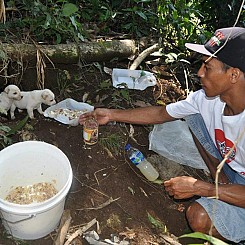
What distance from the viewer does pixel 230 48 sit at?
211 centimetres

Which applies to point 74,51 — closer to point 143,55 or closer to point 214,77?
point 143,55

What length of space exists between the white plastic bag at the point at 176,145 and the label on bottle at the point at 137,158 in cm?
23

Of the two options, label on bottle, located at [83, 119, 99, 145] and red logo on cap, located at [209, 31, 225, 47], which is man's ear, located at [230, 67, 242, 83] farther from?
label on bottle, located at [83, 119, 99, 145]

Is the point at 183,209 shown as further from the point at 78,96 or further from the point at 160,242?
the point at 78,96

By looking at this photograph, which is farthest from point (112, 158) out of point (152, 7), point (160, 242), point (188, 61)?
point (152, 7)

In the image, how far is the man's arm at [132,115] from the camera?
2.82 metres

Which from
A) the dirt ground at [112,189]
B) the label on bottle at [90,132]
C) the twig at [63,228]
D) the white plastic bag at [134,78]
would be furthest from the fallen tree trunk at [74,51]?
the twig at [63,228]

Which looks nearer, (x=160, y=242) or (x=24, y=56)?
(x=160, y=242)

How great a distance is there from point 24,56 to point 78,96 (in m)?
0.57

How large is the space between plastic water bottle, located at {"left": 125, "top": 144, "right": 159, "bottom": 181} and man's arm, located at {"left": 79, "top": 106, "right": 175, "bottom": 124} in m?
0.27

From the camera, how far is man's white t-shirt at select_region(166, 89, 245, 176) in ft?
7.77

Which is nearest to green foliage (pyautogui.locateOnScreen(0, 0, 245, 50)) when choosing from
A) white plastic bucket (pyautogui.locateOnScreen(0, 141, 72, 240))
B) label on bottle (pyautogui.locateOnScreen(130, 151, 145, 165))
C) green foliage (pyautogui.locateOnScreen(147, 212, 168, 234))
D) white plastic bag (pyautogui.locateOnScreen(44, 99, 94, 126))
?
→ white plastic bag (pyautogui.locateOnScreen(44, 99, 94, 126))

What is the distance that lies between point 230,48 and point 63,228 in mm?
1462

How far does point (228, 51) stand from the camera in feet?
6.95
